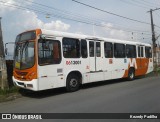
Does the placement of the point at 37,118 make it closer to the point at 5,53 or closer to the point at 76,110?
the point at 76,110

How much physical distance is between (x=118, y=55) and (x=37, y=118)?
917 centimetres

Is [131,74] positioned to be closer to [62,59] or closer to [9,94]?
[62,59]

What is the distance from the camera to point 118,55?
14.6 m

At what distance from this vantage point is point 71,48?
1116 cm

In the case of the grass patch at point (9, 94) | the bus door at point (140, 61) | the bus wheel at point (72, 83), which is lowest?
the grass patch at point (9, 94)

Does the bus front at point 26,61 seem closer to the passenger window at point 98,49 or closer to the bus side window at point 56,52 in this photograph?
the bus side window at point 56,52

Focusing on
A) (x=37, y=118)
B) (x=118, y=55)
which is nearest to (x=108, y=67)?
(x=118, y=55)

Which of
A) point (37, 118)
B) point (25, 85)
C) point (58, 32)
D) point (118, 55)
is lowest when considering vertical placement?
point (37, 118)

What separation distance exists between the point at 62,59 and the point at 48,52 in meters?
0.89

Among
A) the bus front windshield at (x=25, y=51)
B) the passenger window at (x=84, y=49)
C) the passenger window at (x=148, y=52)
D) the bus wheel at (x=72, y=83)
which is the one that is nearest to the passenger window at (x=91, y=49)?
the passenger window at (x=84, y=49)

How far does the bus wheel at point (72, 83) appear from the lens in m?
10.9

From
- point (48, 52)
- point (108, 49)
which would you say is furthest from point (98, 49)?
point (48, 52)

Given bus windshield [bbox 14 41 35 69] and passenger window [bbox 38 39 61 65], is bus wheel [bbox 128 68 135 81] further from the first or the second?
bus windshield [bbox 14 41 35 69]

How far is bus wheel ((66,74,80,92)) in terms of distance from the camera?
10906 mm
